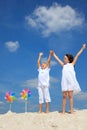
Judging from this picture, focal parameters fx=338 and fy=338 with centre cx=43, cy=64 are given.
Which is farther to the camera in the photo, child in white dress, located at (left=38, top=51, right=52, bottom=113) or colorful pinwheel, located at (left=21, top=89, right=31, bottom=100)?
colorful pinwheel, located at (left=21, top=89, right=31, bottom=100)

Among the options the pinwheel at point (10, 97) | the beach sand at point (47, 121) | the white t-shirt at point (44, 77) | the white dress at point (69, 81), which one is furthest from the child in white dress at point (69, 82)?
the pinwheel at point (10, 97)

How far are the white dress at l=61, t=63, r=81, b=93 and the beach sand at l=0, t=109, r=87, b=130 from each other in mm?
1023

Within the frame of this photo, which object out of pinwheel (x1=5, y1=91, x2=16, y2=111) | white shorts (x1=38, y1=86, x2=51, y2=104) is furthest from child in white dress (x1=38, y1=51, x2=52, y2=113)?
pinwheel (x1=5, y1=91, x2=16, y2=111)

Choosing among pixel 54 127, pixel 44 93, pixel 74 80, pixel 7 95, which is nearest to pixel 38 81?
pixel 44 93

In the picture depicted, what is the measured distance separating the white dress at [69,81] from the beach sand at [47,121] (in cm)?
102

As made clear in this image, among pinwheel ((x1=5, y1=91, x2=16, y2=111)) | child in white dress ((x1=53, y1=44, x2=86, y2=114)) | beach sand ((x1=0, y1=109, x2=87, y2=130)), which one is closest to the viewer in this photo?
beach sand ((x1=0, y1=109, x2=87, y2=130))

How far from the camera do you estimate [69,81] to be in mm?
13977

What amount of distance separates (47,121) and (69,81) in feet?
6.58

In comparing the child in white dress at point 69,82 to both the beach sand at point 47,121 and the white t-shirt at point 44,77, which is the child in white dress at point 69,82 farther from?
the white t-shirt at point 44,77

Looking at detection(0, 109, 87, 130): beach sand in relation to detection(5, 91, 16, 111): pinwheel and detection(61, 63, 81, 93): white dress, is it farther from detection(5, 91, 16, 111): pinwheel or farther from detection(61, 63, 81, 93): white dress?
detection(5, 91, 16, 111): pinwheel

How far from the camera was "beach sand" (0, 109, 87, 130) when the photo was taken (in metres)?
12.6

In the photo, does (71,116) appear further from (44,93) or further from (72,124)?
(44,93)

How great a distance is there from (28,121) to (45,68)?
9.39 feet

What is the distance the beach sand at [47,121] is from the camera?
12552 millimetres
